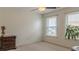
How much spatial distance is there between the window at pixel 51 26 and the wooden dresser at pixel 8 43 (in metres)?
0.48

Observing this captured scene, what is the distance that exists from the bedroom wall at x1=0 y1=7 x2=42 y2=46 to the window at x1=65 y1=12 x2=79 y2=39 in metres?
0.38

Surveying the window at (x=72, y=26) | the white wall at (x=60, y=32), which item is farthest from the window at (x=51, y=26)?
the window at (x=72, y=26)

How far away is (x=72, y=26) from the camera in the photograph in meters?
1.28

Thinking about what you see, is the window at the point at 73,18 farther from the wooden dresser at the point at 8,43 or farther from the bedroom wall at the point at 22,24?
the wooden dresser at the point at 8,43

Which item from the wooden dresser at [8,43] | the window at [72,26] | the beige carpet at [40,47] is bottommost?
the beige carpet at [40,47]

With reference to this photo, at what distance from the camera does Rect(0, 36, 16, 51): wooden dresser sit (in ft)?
4.03

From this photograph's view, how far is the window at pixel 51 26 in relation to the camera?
1.35 metres

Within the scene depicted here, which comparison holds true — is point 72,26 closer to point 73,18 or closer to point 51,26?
point 73,18

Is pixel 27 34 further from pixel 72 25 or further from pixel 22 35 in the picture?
pixel 72 25

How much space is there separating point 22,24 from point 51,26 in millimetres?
396
